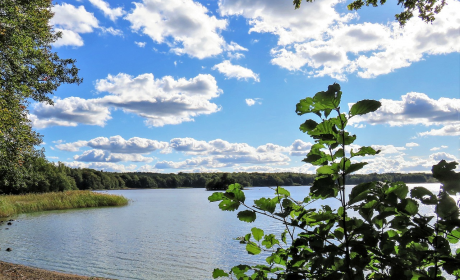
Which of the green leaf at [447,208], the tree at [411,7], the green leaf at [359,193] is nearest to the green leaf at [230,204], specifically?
the green leaf at [359,193]

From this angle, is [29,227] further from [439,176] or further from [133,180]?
[133,180]

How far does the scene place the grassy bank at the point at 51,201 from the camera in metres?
32.1

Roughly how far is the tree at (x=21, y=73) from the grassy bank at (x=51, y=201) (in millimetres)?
21309

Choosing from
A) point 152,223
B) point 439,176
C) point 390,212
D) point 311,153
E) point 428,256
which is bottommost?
point 152,223

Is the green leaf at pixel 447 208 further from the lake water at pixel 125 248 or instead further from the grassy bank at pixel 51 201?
the grassy bank at pixel 51 201

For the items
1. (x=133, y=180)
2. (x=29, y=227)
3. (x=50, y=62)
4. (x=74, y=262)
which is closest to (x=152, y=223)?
(x=29, y=227)

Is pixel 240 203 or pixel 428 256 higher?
pixel 240 203

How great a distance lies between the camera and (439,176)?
3.69ft

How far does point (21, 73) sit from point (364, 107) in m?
12.5

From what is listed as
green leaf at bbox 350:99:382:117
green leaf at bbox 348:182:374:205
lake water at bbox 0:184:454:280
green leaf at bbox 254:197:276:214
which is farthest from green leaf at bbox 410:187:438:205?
lake water at bbox 0:184:454:280

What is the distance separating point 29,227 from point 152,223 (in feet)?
29.4

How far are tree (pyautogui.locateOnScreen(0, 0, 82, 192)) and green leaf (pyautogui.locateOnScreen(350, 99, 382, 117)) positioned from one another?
1091cm

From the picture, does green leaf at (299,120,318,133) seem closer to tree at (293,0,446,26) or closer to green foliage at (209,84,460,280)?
green foliage at (209,84,460,280)

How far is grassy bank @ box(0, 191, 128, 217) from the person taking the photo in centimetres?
3212
